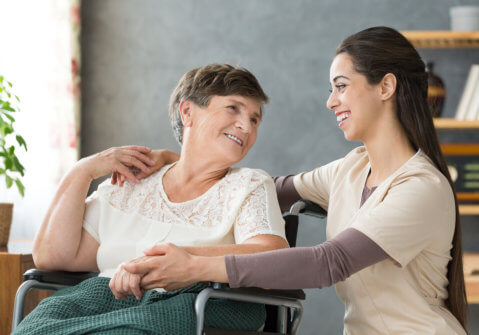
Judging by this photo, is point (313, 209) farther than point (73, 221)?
Yes

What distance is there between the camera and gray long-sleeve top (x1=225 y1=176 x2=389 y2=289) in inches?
57.9

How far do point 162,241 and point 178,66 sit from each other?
1865mm

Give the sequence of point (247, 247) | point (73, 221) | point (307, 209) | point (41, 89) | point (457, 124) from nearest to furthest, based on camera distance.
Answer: point (247, 247) → point (73, 221) → point (307, 209) → point (457, 124) → point (41, 89)

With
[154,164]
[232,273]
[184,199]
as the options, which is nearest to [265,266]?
[232,273]

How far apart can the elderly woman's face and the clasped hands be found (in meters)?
0.44

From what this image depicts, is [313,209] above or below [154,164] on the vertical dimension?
below

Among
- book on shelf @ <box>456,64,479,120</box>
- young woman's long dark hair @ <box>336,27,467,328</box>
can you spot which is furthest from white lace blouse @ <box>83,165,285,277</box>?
book on shelf @ <box>456,64,479,120</box>

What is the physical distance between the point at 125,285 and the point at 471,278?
6.40 feet

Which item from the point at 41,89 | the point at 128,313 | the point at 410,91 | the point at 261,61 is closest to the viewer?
the point at 128,313

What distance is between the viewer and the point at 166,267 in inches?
57.6

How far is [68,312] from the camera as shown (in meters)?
1.55

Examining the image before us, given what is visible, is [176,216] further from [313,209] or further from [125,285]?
[313,209]

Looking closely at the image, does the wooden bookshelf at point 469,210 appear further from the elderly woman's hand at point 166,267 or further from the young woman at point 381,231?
the elderly woman's hand at point 166,267

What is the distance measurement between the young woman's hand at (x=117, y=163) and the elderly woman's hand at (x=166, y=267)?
18.2 inches
